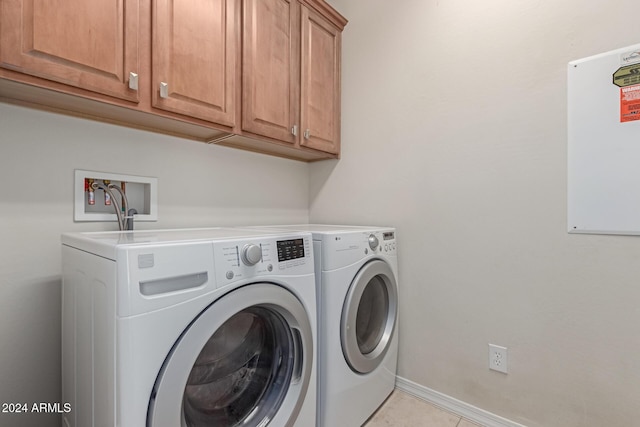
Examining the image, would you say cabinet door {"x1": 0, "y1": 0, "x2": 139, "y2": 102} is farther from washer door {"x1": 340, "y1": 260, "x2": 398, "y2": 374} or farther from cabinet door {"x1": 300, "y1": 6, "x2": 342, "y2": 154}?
washer door {"x1": 340, "y1": 260, "x2": 398, "y2": 374}

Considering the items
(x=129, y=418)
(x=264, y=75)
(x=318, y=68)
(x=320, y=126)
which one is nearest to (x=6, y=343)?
(x=129, y=418)

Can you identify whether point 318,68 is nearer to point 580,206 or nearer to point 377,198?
point 377,198

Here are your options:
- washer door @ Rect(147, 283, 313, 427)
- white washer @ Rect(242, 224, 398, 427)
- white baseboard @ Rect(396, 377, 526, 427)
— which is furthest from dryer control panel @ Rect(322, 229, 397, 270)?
white baseboard @ Rect(396, 377, 526, 427)

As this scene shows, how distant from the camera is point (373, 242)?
1492mm

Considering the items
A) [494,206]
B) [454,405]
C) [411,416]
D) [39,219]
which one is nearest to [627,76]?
[494,206]

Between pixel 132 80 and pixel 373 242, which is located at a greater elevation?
pixel 132 80

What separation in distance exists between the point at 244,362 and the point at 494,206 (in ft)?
4.33

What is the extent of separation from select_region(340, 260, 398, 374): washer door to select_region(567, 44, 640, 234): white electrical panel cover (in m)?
0.87

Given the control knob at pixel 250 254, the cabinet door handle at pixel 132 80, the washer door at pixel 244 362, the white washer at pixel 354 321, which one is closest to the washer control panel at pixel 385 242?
the white washer at pixel 354 321

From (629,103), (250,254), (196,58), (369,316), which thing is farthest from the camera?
(369,316)

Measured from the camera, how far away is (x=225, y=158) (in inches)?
69.4

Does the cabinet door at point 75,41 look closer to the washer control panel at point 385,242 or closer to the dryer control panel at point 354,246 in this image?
the dryer control panel at point 354,246

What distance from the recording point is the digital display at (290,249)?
3.38 ft

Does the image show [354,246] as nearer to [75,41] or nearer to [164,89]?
[164,89]
